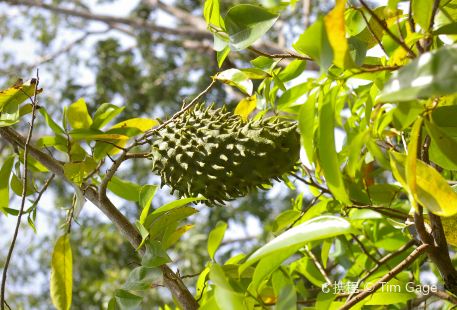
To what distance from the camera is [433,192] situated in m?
0.91

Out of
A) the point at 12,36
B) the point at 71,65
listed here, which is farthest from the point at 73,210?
the point at 12,36

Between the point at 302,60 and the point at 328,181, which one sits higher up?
the point at 302,60

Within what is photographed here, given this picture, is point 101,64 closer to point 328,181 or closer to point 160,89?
point 160,89

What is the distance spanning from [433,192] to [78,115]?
3.32 feet

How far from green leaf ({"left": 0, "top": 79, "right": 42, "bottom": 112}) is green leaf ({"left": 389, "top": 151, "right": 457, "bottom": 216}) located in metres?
0.95

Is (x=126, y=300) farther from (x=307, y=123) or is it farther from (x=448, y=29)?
(x=448, y=29)

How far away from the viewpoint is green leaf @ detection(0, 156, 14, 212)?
164 cm

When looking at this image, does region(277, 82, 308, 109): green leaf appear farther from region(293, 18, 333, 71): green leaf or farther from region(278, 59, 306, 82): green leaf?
region(293, 18, 333, 71): green leaf

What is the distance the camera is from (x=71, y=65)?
7.92 meters

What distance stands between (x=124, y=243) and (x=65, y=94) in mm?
2061

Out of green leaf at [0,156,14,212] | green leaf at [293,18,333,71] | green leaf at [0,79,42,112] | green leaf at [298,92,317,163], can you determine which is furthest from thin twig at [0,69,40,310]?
green leaf at [293,18,333,71]

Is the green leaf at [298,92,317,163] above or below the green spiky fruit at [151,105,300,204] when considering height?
below

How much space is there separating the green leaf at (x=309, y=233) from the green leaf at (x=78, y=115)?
90 centimetres

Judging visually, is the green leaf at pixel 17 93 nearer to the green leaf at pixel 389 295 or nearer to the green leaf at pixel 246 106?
the green leaf at pixel 246 106
